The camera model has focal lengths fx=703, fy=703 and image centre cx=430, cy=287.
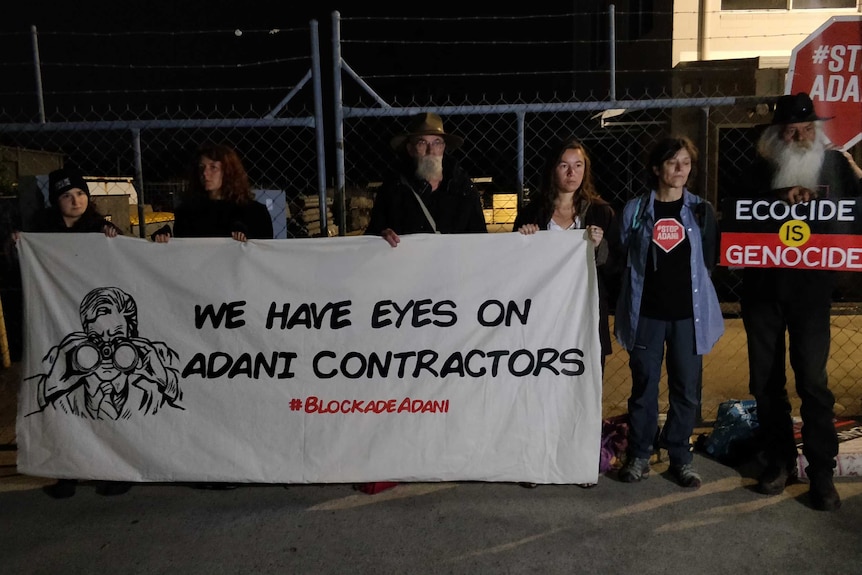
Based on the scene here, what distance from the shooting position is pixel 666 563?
2.97m

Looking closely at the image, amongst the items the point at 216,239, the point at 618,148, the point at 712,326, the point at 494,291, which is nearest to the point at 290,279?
the point at 216,239

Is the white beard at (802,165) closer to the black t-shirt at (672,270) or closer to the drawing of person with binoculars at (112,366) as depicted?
A: the black t-shirt at (672,270)

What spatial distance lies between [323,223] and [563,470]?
1.97 meters

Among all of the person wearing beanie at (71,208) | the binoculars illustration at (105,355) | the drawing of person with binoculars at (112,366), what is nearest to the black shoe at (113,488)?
the drawing of person with binoculars at (112,366)

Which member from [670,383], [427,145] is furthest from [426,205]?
[670,383]

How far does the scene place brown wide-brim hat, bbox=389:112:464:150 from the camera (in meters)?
3.74

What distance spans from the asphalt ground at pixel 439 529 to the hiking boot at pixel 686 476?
0.05m

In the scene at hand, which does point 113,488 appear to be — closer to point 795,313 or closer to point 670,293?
point 670,293

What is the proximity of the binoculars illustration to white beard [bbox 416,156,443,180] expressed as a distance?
1.77 m

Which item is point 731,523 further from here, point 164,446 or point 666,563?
point 164,446

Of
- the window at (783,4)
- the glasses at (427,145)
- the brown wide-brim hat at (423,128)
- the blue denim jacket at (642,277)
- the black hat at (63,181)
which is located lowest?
the blue denim jacket at (642,277)

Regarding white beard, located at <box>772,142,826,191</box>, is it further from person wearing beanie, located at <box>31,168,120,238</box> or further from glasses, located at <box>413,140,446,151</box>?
person wearing beanie, located at <box>31,168,120,238</box>

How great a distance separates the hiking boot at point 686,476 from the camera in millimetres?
3658

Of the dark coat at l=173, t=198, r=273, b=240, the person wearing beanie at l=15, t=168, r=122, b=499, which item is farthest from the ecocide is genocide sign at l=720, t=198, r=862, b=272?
the person wearing beanie at l=15, t=168, r=122, b=499
